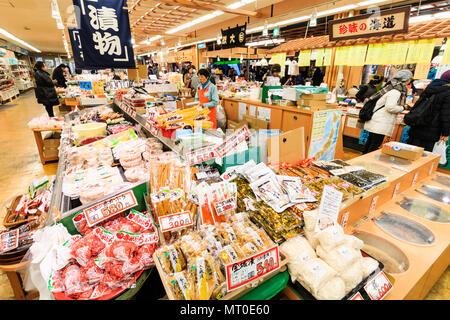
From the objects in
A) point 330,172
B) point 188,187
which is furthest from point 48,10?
point 330,172

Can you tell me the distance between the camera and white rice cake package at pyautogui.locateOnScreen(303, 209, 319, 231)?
132 centimetres

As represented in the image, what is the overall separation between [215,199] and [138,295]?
66 cm

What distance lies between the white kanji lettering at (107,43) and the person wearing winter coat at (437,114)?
512 cm

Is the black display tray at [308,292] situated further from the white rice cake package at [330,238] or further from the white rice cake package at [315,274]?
the white rice cake package at [330,238]

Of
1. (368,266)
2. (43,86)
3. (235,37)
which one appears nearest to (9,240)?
(368,266)

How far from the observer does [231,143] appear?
6.11 ft

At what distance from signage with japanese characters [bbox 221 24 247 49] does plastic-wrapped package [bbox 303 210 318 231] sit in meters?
6.72

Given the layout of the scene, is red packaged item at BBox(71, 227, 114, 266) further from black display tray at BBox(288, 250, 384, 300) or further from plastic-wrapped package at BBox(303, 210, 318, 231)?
plastic-wrapped package at BBox(303, 210, 318, 231)

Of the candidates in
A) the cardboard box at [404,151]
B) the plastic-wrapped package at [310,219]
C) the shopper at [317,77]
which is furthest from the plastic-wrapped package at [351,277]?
the shopper at [317,77]

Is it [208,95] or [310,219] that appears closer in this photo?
[310,219]

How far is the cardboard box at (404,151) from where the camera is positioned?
2480 millimetres

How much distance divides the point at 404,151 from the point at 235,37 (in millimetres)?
6082

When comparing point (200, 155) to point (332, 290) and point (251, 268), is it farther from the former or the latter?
point (332, 290)
